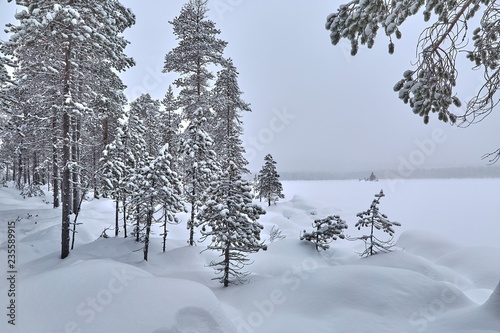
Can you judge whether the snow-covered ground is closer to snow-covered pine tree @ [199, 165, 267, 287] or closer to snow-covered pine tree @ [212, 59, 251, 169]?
snow-covered pine tree @ [199, 165, 267, 287]

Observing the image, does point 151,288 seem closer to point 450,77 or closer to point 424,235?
point 450,77

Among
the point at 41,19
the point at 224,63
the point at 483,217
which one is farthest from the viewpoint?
the point at 483,217

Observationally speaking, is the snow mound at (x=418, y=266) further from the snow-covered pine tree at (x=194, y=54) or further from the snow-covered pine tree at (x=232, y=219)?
the snow-covered pine tree at (x=194, y=54)

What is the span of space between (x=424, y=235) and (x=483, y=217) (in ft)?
69.1

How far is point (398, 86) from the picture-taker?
509 cm

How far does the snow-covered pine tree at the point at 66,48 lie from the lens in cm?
940

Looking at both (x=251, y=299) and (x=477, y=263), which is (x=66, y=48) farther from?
(x=477, y=263)

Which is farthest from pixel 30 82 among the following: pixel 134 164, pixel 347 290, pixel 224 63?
pixel 347 290

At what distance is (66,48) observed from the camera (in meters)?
10.6

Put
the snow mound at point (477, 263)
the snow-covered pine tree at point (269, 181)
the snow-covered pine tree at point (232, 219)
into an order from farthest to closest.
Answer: the snow-covered pine tree at point (269, 181) < the snow mound at point (477, 263) < the snow-covered pine tree at point (232, 219)

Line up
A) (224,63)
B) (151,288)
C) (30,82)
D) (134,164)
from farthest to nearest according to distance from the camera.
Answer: (134,164)
(224,63)
(30,82)
(151,288)

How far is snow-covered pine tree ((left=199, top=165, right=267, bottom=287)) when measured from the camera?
988 cm

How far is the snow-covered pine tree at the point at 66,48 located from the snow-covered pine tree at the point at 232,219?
6.21m

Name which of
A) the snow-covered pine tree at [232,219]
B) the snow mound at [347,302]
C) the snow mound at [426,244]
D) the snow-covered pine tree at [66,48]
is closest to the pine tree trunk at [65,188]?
the snow-covered pine tree at [66,48]
